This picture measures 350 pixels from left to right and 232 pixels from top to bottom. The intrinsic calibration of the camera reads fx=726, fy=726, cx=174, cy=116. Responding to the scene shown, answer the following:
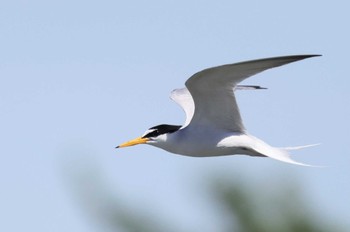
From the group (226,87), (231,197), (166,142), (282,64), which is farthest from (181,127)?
(231,197)

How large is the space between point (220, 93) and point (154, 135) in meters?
1.21

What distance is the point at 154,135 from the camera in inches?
356

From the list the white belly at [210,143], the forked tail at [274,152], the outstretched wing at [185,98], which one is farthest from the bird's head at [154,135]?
the forked tail at [274,152]

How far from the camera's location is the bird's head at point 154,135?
8828 millimetres

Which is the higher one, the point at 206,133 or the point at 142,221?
the point at 142,221

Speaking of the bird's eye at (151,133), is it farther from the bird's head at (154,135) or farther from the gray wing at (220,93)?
the gray wing at (220,93)

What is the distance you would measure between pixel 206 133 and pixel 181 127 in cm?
49

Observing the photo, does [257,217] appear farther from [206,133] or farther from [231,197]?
[206,133]

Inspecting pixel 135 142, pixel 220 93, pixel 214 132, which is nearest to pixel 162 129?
pixel 135 142

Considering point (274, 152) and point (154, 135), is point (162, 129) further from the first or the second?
point (274, 152)

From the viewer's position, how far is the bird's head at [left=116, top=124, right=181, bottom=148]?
8828 mm

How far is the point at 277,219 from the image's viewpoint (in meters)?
2.53

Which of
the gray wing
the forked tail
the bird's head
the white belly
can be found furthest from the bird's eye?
the forked tail

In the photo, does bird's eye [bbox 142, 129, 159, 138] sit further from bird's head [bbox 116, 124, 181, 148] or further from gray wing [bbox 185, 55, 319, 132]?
gray wing [bbox 185, 55, 319, 132]
